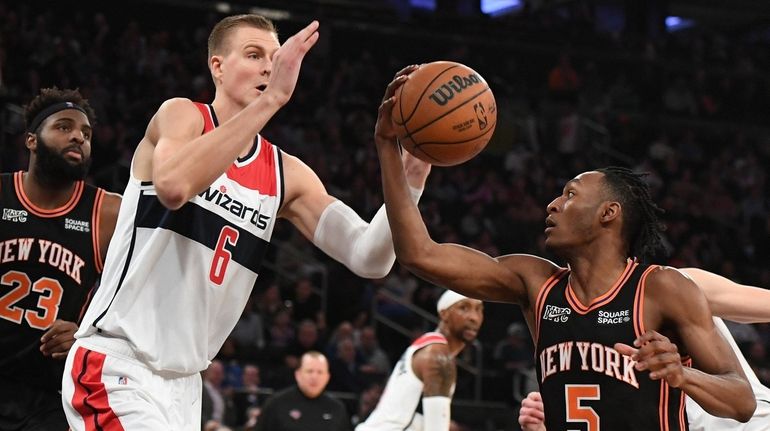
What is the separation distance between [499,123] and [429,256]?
48.3 ft

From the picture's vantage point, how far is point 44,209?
486 cm

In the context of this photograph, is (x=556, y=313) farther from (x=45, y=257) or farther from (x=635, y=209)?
(x=45, y=257)

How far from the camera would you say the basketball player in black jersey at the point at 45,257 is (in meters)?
4.73

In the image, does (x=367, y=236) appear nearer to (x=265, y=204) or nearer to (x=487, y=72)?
(x=265, y=204)

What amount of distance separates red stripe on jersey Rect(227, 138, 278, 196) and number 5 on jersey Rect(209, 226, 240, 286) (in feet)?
0.65

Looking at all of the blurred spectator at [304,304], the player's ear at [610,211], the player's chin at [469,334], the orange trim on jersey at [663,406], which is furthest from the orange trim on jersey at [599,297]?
the blurred spectator at [304,304]

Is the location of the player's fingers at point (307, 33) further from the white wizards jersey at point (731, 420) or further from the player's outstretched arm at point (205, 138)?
the white wizards jersey at point (731, 420)

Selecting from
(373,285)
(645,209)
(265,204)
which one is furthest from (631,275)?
(373,285)

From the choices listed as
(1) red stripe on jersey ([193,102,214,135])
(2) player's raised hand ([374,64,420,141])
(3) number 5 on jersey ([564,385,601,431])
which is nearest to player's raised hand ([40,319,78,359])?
(1) red stripe on jersey ([193,102,214,135])

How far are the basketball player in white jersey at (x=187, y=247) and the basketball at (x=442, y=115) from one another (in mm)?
102

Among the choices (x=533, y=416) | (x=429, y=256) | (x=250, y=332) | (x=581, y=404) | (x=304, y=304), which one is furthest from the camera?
(x=304, y=304)

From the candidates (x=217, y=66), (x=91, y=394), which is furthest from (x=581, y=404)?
(x=217, y=66)

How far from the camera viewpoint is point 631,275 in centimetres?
393

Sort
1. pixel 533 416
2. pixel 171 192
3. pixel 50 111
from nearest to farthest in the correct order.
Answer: pixel 171 192, pixel 533 416, pixel 50 111
